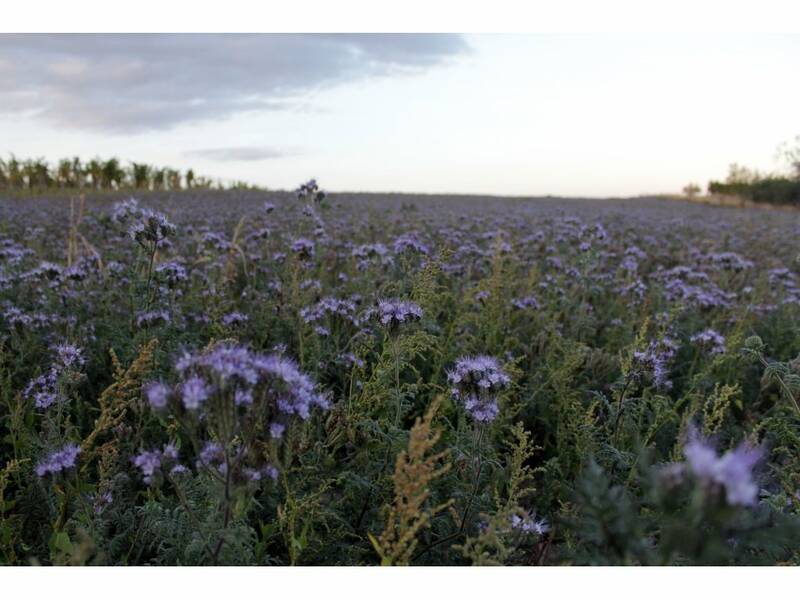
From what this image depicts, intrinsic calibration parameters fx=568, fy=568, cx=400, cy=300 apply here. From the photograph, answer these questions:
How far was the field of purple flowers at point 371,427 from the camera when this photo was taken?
1.59 metres

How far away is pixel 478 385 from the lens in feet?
7.67

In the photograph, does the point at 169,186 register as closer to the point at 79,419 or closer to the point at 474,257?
the point at 474,257

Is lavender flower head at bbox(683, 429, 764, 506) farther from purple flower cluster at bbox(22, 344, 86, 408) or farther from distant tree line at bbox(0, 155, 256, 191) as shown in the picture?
distant tree line at bbox(0, 155, 256, 191)

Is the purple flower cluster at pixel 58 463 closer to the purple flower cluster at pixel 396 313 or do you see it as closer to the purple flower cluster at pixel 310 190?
the purple flower cluster at pixel 396 313

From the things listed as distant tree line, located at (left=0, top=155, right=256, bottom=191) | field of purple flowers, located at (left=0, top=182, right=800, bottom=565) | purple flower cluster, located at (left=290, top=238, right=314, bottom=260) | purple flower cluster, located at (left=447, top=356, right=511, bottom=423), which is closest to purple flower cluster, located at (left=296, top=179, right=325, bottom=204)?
field of purple flowers, located at (left=0, top=182, right=800, bottom=565)

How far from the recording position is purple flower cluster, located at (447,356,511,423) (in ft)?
7.34

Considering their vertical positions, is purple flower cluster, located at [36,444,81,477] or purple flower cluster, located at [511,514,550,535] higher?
purple flower cluster, located at [36,444,81,477]

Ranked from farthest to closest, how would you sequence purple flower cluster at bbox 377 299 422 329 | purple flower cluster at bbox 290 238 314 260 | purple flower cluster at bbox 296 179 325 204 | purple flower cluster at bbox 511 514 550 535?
purple flower cluster at bbox 296 179 325 204
purple flower cluster at bbox 290 238 314 260
purple flower cluster at bbox 377 299 422 329
purple flower cluster at bbox 511 514 550 535

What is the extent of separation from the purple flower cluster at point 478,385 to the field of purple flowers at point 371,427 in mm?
13

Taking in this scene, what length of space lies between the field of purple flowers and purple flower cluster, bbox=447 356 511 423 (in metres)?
0.01

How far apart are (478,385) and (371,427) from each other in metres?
0.49

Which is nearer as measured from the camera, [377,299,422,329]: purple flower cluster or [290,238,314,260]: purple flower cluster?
[377,299,422,329]: purple flower cluster

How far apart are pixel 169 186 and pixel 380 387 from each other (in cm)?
2961

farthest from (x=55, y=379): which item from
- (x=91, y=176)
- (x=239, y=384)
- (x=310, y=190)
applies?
(x=91, y=176)
